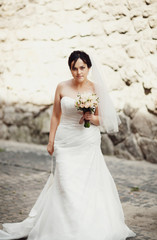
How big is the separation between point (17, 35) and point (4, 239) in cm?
614

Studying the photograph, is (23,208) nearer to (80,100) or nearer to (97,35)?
(80,100)

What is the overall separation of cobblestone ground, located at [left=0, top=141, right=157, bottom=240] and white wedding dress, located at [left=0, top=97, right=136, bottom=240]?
40 cm

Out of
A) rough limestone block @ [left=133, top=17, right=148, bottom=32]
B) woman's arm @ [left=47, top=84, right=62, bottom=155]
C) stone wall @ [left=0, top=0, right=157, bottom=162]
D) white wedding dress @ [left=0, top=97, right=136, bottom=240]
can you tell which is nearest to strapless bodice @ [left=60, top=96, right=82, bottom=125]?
white wedding dress @ [left=0, top=97, right=136, bottom=240]

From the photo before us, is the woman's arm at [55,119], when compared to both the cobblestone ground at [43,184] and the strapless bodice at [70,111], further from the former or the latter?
the cobblestone ground at [43,184]

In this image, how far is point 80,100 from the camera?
318 cm

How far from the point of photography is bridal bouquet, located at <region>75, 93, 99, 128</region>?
316 centimetres

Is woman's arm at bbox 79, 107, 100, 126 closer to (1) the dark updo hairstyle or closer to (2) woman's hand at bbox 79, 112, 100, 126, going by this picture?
(2) woman's hand at bbox 79, 112, 100, 126

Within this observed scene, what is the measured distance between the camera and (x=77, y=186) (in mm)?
3236

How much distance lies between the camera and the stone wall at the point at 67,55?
6891 millimetres

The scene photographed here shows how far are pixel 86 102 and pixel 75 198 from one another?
0.86 m

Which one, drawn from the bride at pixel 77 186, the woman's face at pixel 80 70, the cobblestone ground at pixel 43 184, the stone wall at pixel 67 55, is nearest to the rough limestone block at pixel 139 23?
the stone wall at pixel 67 55

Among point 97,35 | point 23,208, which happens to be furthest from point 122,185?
point 97,35

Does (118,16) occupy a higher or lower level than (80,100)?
higher

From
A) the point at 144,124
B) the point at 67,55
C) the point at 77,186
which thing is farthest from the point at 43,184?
the point at 67,55
